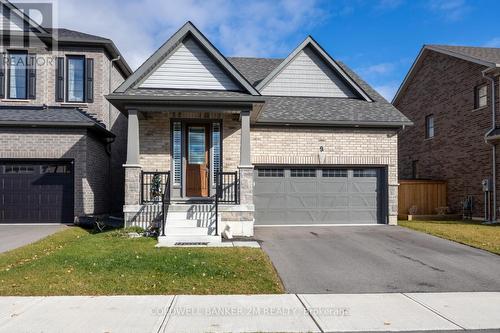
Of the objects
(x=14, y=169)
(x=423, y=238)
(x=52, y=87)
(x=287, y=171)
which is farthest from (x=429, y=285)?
(x=52, y=87)

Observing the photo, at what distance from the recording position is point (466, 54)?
17.7 metres

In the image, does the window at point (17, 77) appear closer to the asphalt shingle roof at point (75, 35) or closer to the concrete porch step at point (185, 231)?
the asphalt shingle roof at point (75, 35)

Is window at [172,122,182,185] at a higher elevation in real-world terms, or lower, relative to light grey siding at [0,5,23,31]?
lower

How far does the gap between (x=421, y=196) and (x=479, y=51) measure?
25.7 feet

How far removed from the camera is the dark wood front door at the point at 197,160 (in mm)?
13227

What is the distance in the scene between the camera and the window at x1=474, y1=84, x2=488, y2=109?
16634 mm

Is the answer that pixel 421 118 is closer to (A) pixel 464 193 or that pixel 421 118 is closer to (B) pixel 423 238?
(A) pixel 464 193

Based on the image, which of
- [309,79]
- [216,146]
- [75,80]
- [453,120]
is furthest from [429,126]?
[75,80]

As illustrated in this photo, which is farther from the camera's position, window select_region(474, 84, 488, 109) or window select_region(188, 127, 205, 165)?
window select_region(474, 84, 488, 109)

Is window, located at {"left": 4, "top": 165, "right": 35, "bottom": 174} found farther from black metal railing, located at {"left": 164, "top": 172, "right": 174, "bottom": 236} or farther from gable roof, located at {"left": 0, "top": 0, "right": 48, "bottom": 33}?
gable roof, located at {"left": 0, "top": 0, "right": 48, "bottom": 33}

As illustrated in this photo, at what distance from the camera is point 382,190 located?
47.9 feet

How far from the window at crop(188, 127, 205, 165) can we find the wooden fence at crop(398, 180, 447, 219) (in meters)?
9.10

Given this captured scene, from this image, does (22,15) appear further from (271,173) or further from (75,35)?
(271,173)

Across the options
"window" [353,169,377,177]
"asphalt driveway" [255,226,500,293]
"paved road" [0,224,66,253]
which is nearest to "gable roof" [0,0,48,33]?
"paved road" [0,224,66,253]
